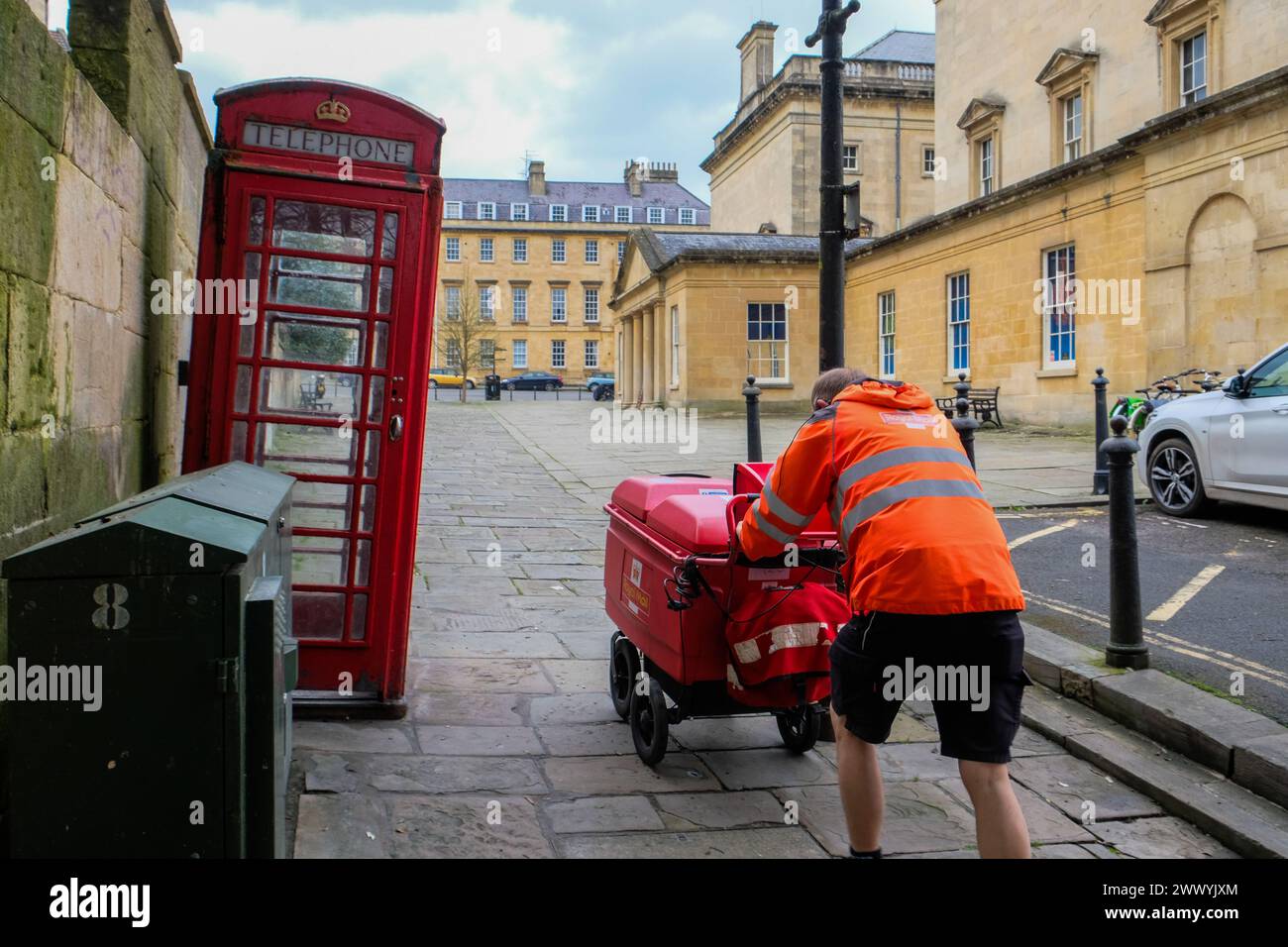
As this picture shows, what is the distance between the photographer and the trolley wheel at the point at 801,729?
15.3 ft

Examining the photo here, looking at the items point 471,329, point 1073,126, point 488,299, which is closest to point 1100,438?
point 1073,126

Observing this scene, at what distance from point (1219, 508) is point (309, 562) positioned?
8750 millimetres

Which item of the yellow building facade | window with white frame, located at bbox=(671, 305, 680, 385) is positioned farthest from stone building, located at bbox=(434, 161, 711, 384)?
window with white frame, located at bbox=(671, 305, 680, 385)

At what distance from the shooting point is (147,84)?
5.21 meters

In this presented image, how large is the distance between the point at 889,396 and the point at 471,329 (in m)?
57.3

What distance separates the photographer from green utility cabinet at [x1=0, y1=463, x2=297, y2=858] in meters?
2.44

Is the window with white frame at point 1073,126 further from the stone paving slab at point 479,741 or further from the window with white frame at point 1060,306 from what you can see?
the stone paving slab at point 479,741

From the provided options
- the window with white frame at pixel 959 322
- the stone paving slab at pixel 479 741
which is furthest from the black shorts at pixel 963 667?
the window with white frame at pixel 959 322

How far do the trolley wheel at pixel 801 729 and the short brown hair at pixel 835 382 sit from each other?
4.98 feet

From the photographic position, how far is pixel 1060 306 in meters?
22.0

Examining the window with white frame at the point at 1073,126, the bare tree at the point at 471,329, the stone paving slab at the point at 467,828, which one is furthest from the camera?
the bare tree at the point at 471,329

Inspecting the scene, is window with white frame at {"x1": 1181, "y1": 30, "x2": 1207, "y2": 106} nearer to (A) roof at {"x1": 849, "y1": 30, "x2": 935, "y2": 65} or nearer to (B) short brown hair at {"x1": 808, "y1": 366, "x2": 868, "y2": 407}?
(B) short brown hair at {"x1": 808, "y1": 366, "x2": 868, "y2": 407}
